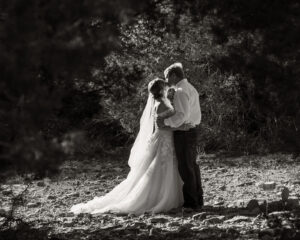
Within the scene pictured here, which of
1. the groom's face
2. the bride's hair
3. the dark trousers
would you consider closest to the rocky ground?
the dark trousers

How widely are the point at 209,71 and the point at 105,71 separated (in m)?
7.56

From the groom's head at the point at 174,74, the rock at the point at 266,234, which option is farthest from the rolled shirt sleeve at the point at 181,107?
the rock at the point at 266,234

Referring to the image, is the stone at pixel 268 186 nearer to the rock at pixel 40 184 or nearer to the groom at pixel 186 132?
the groom at pixel 186 132

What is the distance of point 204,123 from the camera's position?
1716 cm

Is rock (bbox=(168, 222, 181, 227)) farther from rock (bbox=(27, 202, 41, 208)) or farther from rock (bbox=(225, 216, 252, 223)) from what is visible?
rock (bbox=(27, 202, 41, 208))

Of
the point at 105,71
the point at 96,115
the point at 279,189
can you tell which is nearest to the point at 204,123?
the point at 96,115

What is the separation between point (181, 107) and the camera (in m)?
9.48

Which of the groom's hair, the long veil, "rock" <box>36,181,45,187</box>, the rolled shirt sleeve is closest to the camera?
the rolled shirt sleeve

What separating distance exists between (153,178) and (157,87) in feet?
4.44

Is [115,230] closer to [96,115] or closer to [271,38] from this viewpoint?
[271,38]

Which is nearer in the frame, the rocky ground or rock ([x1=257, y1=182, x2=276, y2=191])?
the rocky ground

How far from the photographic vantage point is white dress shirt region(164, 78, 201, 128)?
945 centimetres

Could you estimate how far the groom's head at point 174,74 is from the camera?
31.3 feet

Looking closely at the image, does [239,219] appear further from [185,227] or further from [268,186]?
[268,186]
